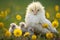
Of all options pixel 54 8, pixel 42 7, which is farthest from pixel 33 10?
pixel 54 8

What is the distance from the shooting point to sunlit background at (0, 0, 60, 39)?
1357 millimetres

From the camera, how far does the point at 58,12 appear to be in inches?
56.1

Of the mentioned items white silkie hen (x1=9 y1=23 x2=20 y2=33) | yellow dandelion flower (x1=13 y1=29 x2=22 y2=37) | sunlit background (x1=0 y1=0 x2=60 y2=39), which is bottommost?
yellow dandelion flower (x1=13 y1=29 x2=22 y2=37)

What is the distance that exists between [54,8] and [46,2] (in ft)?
0.24

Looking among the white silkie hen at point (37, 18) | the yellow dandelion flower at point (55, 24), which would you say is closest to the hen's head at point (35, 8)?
the white silkie hen at point (37, 18)

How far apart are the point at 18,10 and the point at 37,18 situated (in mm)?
140

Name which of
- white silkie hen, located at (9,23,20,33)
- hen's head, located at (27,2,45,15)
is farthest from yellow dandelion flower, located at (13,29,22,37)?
hen's head, located at (27,2,45,15)

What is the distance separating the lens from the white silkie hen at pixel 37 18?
1.36m

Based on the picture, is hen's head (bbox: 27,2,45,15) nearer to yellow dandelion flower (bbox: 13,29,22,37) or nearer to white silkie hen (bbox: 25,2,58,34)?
white silkie hen (bbox: 25,2,58,34)

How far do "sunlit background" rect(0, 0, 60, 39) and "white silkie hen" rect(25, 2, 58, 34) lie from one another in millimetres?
31

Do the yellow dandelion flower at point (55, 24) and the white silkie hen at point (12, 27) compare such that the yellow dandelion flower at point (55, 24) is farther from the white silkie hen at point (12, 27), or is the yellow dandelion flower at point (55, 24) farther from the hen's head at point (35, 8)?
the white silkie hen at point (12, 27)

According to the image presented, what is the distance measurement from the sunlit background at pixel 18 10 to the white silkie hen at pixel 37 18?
0.10ft

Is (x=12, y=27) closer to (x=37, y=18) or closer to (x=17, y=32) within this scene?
(x=17, y=32)

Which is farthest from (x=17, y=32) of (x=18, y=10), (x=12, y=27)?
(x=18, y=10)
